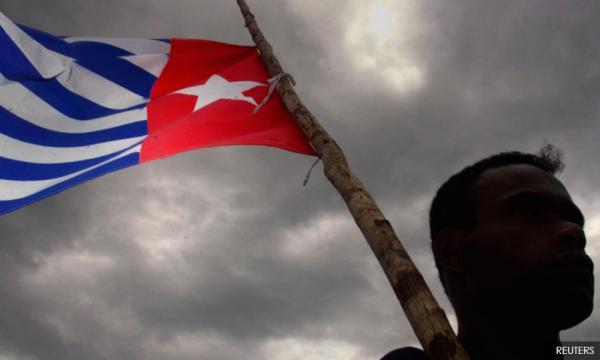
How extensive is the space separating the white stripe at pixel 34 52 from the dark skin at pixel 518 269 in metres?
5.48

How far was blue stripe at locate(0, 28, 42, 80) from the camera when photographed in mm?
6168

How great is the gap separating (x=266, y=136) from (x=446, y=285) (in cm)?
270

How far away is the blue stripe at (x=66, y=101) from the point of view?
247 inches

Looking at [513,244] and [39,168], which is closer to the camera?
[513,244]

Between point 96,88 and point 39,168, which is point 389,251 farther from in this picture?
point 96,88

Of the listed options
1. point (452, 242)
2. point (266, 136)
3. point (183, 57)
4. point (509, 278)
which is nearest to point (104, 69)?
point (183, 57)

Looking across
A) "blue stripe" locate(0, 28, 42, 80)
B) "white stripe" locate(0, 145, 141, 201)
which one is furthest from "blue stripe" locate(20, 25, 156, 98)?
"white stripe" locate(0, 145, 141, 201)

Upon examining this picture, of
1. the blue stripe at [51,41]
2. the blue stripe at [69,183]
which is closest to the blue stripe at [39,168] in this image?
the blue stripe at [69,183]

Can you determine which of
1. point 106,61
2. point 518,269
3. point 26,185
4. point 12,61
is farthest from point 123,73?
point 518,269

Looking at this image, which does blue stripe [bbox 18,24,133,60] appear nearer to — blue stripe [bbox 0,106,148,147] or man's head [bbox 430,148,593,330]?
blue stripe [bbox 0,106,148,147]

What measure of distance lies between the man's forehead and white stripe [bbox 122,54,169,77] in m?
5.01

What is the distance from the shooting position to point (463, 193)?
10.4 ft

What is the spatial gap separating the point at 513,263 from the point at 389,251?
686mm

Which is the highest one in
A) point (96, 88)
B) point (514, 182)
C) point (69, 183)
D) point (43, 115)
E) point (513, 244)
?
point (96, 88)
